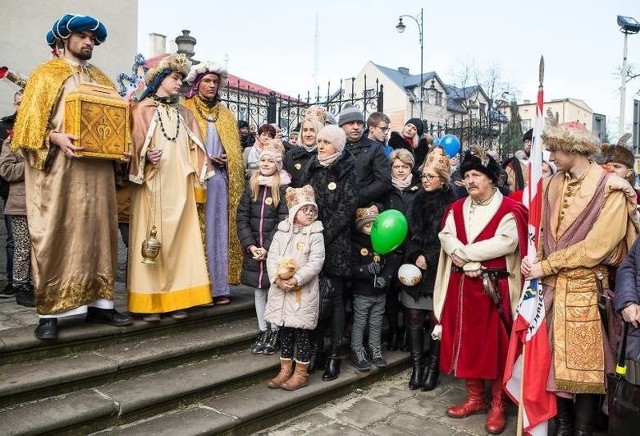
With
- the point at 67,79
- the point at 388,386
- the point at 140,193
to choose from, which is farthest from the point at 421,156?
the point at 67,79

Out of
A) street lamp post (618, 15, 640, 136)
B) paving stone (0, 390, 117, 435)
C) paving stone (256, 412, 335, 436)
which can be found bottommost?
paving stone (256, 412, 335, 436)

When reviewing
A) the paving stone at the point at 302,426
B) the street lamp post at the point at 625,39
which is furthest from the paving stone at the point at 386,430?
the street lamp post at the point at 625,39

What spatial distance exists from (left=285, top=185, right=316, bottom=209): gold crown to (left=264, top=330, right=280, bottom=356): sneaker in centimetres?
112

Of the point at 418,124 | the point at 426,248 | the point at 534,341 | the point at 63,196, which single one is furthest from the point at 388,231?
the point at 418,124

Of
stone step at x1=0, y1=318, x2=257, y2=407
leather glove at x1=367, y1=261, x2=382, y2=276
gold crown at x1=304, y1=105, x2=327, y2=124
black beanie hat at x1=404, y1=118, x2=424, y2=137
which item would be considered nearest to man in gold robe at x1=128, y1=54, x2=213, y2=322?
stone step at x1=0, y1=318, x2=257, y2=407

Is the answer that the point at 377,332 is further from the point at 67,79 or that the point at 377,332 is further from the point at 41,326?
the point at 67,79

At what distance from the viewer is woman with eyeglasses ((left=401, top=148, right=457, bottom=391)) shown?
4.53 m

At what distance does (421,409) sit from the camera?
4324mm

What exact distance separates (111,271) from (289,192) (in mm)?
1429

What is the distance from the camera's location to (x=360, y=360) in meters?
4.71

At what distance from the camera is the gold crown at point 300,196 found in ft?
13.7

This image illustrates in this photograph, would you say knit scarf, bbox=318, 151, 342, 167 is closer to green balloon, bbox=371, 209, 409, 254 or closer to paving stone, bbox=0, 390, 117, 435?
green balloon, bbox=371, 209, 409, 254

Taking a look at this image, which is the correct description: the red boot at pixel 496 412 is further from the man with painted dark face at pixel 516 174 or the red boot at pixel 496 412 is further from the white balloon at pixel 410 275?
the man with painted dark face at pixel 516 174

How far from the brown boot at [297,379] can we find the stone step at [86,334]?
3.21 ft
